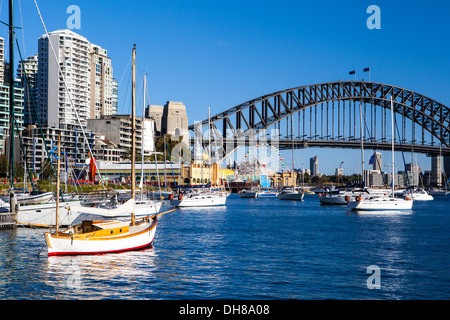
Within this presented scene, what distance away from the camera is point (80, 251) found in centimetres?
2791

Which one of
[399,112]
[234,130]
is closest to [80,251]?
[234,130]

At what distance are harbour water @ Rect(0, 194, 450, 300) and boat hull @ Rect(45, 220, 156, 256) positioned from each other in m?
0.47

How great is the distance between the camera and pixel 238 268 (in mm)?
26141

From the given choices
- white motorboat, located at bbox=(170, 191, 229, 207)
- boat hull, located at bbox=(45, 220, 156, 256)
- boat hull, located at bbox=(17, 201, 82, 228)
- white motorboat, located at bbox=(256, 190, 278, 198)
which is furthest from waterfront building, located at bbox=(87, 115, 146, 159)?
boat hull, located at bbox=(45, 220, 156, 256)

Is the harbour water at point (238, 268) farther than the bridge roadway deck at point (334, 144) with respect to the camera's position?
No

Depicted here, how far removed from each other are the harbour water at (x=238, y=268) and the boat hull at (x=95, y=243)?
18.4 inches

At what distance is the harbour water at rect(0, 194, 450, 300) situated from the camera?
20812 millimetres

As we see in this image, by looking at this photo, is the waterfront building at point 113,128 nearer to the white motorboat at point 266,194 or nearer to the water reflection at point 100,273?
the white motorboat at point 266,194

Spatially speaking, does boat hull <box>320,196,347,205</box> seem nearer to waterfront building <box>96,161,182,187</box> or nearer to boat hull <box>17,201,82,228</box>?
boat hull <box>17,201,82,228</box>

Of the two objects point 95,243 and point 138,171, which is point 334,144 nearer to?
point 138,171

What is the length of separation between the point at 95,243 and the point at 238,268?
316 inches

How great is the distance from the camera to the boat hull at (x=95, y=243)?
1073 inches

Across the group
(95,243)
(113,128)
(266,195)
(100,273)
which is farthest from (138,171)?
(100,273)

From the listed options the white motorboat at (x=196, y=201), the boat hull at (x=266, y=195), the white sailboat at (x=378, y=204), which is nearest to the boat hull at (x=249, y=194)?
the boat hull at (x=266, y=195)
